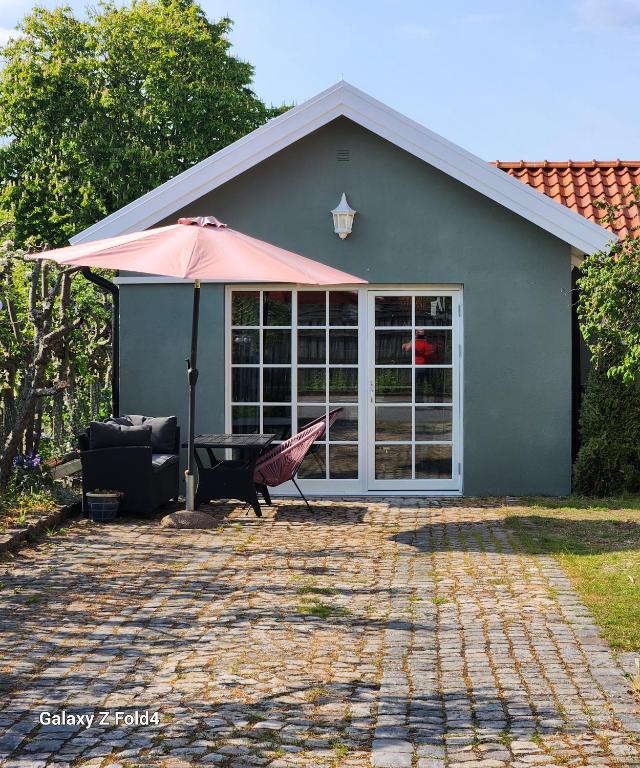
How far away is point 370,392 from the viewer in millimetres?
11961

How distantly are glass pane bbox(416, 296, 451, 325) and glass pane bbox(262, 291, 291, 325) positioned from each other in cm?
149

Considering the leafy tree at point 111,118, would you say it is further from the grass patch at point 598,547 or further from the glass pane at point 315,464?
the grass patch at point 598,547

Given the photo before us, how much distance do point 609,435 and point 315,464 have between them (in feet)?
10.8

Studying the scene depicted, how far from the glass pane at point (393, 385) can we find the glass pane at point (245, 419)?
142 cm

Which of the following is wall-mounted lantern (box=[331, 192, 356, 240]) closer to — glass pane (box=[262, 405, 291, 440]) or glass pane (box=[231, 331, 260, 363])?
glass pane (box=[231, 331, 260, 363])

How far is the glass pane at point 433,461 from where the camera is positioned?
12.0m

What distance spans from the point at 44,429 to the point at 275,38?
5840 millimetres

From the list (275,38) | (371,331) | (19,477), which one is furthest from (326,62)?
(19,477)

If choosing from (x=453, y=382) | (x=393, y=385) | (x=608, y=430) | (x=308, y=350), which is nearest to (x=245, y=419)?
(x=308, y=350)

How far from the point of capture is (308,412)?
1205 cm

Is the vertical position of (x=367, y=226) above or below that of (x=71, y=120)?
below

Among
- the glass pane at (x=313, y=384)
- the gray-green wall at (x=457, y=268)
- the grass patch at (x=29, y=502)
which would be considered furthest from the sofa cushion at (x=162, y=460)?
the glass pane at (x=313, y=384)

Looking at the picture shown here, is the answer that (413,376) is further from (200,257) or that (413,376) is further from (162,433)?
(200,257)

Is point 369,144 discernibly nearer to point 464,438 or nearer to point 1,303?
point 464,438
